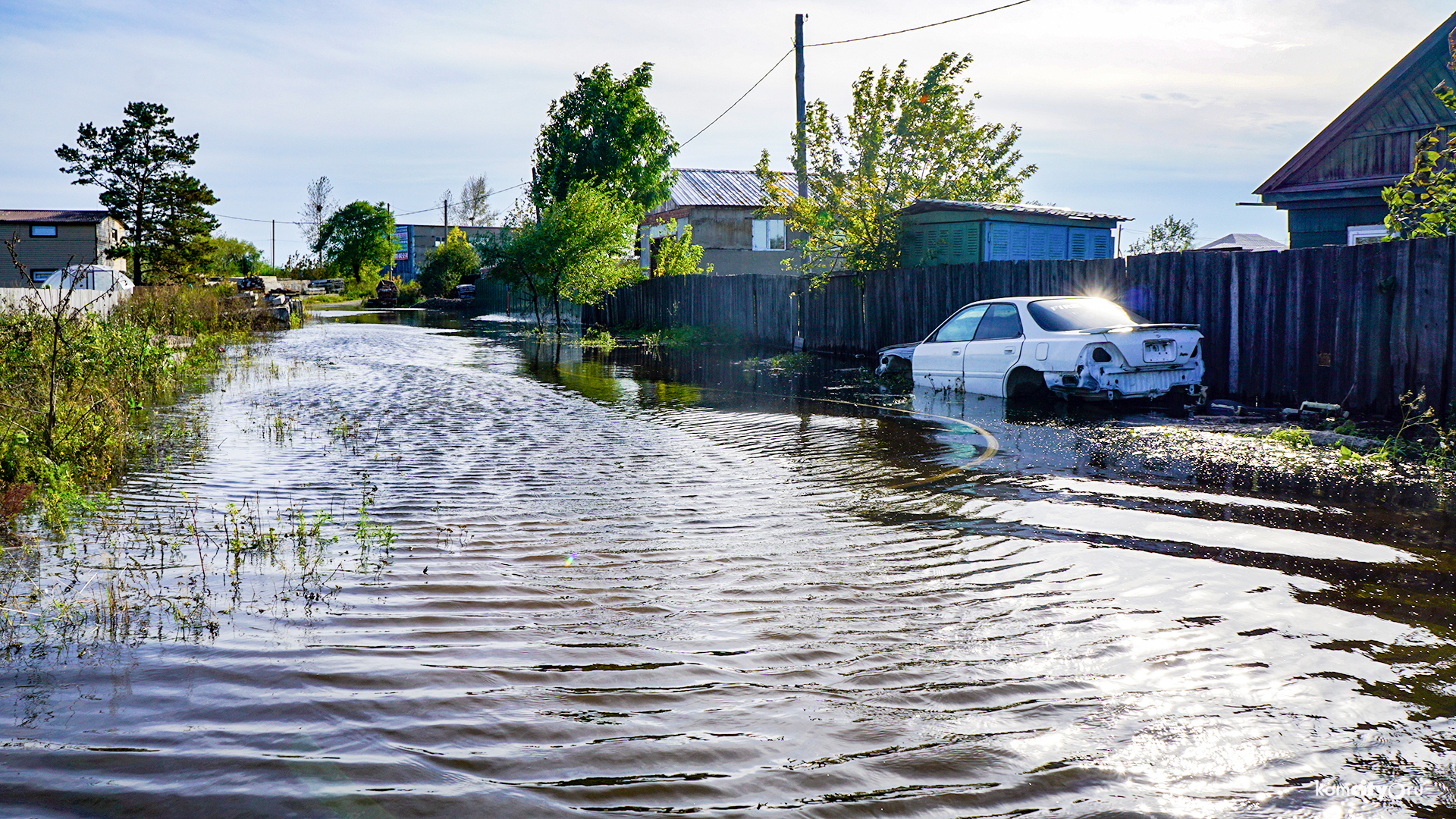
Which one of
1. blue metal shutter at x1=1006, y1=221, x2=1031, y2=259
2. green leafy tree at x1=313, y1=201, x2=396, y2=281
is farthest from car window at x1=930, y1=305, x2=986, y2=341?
green leafy tree at x1=313, y1=201, x2=396, y2=281

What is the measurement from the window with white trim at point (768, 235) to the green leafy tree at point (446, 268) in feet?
120

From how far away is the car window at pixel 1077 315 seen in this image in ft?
41.1

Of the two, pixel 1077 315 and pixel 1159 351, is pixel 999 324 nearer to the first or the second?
pixel 1077 315

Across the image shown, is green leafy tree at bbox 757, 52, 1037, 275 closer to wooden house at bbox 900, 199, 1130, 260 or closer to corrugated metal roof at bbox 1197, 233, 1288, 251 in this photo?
wooden house at bbox 900, 199, 1130, 260

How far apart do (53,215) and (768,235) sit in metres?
46.0

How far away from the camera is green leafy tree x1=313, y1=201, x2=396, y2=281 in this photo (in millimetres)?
95000

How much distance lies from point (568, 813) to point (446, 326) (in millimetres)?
39457

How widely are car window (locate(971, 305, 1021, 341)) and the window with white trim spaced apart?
29200mm

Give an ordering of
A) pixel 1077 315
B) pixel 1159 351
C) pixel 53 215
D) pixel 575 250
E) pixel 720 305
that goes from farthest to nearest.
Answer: pixel 53 215 → pixel 575 250 → pixel 720 305 → pixel 1077 315 → pixel 1159 351

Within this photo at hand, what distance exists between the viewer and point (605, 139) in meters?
47.7

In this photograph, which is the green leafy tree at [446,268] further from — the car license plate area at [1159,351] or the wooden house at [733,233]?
the car license plate area at [1159,351]

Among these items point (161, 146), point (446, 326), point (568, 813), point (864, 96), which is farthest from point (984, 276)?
point (161, 146)

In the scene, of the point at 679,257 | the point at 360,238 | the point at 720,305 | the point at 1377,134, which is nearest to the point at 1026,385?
the point at 1377,134

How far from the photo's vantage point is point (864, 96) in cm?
2372
